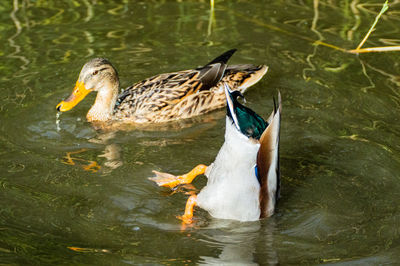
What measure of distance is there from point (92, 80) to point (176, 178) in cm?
205

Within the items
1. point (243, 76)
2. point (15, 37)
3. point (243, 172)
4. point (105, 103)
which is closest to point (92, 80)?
point (105, 103)

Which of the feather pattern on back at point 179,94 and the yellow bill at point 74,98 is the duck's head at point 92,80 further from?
the feather pattern on back at point 179,94

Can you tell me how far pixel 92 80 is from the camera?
7.72 metres

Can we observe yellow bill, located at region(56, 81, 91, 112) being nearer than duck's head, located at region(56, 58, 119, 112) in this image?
Yes

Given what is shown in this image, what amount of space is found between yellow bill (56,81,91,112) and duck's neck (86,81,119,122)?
0.19 m

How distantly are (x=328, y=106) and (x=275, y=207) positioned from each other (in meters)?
2.14

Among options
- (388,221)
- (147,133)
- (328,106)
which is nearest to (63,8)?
(147,133)

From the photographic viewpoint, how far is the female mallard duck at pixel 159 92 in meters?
7.73

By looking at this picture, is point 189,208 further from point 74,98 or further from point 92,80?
point 92,80

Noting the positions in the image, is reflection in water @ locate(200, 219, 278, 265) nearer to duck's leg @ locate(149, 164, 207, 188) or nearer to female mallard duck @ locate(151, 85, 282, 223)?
female mallard duck @ locate(151, 85, 282, 223)

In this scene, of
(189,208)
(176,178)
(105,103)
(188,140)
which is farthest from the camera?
(105,103)

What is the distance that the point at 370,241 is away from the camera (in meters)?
5.29

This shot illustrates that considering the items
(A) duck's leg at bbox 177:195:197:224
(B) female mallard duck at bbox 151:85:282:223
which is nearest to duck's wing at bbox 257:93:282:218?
(B) female mallard duck at bbox 151:85:282:223

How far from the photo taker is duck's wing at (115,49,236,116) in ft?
25.7
